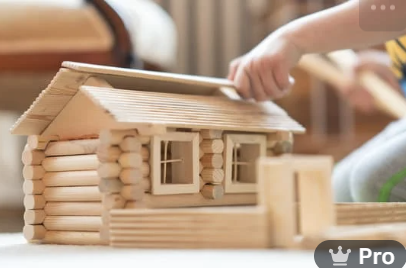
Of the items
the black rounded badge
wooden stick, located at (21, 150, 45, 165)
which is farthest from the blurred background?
the black rounded badge

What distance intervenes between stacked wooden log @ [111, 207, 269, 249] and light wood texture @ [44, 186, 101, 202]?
129 mm

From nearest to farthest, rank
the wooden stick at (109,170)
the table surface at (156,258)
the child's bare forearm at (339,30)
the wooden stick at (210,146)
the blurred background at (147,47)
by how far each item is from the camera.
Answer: the table surface at (156,258), the wooden stick at (109,170), the wooden stick at (210,146), the child's bare forearm at (339,30), the blurred background at (147,47)

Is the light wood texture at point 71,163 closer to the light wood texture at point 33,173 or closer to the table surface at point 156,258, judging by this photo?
the light wood texture at point 33,173

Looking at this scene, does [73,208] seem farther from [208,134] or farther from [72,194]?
[208,134]

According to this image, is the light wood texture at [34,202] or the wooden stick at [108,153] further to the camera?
the light wood texture at [34,202]

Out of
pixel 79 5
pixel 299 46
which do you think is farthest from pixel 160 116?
pixel 79 5

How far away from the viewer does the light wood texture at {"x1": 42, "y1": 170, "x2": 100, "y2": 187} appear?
1046 millimetres

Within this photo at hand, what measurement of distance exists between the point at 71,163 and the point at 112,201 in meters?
0.14

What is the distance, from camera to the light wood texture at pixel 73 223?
41.0 inches

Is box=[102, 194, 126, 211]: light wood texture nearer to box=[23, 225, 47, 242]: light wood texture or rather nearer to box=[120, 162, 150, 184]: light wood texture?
box=[120, 162, 150, 184]: light wood texture

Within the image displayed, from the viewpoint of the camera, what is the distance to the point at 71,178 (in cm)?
109

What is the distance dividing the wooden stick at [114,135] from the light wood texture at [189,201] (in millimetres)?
97

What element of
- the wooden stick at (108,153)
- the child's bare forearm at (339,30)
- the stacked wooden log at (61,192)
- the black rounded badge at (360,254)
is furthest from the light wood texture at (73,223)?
the child's bare forearm at (339,30)

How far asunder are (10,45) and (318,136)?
165 centimetres
